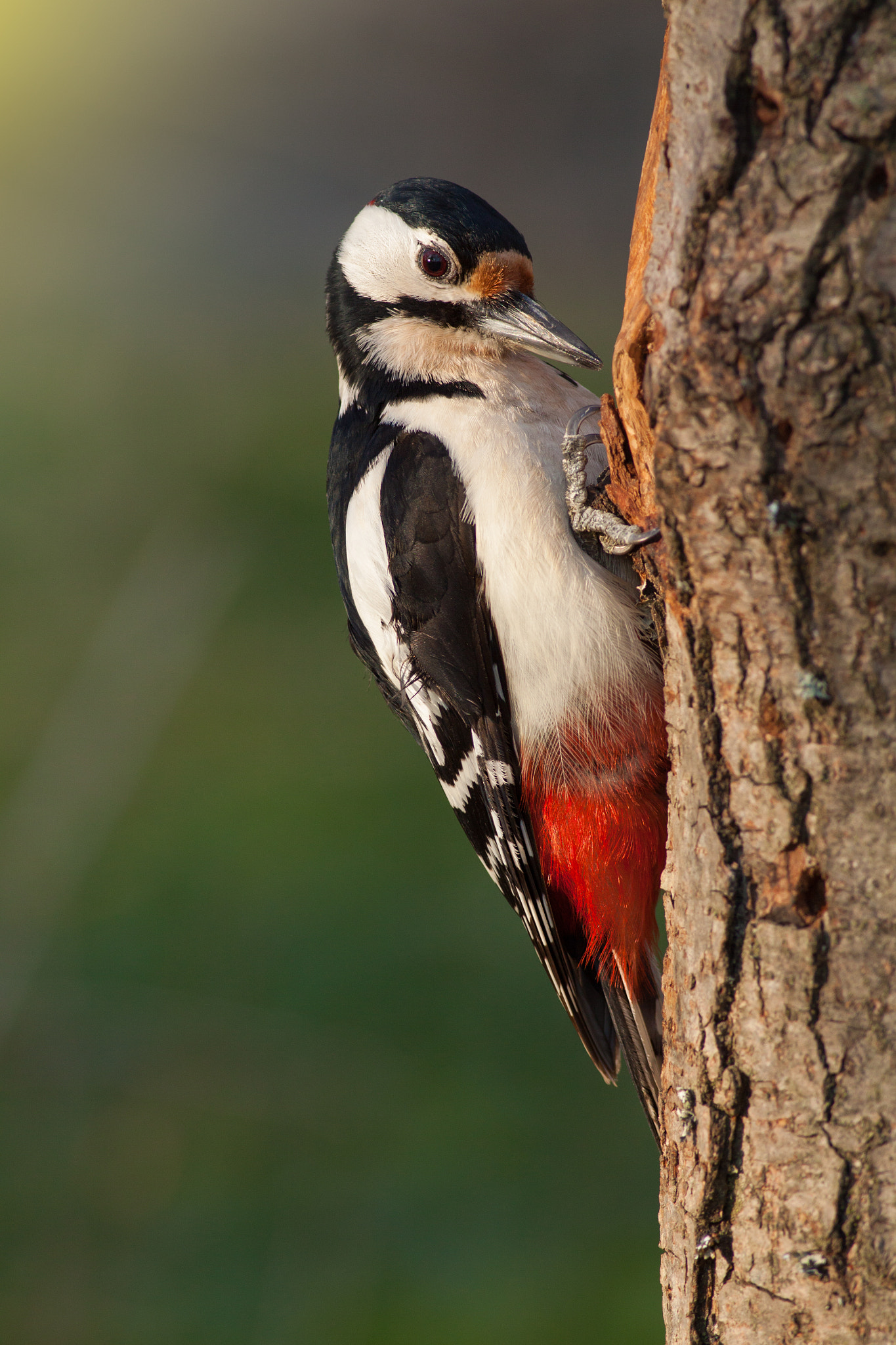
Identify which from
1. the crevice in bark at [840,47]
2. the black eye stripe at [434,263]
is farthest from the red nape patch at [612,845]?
the crevice in bark at [840,47]

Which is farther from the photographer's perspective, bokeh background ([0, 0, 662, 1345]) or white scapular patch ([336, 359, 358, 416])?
bokeh background ([0, 0, 662, 1345])

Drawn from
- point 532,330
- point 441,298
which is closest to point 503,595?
point 532,330

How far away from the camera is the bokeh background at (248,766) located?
10.6 feet

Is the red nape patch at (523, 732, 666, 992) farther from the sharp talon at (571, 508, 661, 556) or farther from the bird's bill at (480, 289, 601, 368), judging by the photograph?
the bird's bill at (480, 289, 601, 368)

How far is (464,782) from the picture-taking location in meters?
2.13

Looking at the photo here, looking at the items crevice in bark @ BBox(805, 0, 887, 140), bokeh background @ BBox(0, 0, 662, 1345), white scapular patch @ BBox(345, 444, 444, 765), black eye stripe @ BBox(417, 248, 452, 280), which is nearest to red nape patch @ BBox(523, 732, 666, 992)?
white scapular patch @ BBox(345, 444, 444, 765)

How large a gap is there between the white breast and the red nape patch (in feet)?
0.34

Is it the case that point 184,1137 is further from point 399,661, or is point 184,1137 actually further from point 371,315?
point 371,315

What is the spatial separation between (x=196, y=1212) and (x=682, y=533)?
2.95 metres

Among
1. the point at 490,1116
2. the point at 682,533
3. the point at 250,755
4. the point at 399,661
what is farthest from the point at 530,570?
the point at 250,755

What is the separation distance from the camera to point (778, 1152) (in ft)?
4.02

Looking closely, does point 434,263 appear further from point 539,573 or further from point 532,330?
point 539,573

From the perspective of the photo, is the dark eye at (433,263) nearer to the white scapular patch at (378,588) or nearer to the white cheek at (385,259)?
the white cheek at (385,259)

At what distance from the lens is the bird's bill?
193 cm
